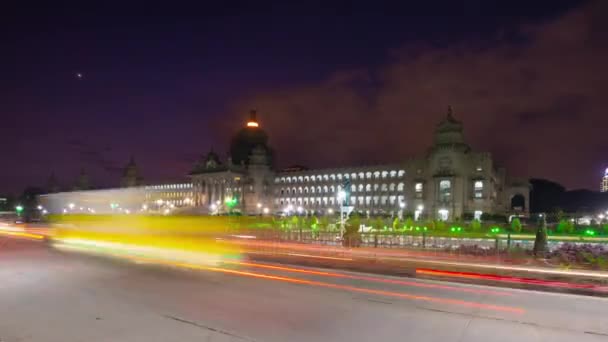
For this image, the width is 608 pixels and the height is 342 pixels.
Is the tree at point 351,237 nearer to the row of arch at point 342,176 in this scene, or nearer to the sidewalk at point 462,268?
the sidewalk at point 462,268

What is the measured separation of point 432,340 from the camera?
31.3ft

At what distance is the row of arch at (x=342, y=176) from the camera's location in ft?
391

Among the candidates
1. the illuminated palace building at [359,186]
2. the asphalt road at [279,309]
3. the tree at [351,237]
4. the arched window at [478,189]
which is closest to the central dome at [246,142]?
the illuminated palace building at [359,186]

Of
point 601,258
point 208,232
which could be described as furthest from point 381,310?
point 208,232

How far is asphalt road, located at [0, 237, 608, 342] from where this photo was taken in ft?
33.0

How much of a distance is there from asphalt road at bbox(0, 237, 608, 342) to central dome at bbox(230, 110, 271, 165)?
14533 cm

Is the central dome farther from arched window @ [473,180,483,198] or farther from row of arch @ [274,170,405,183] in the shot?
arched window @ [473,180,483,198]

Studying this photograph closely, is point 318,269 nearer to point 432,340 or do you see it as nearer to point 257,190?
point 432,340

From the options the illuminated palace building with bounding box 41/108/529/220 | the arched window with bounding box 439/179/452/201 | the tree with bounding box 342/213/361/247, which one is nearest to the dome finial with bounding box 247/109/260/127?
the illuminated palace building with bounding box 41/108/529/220

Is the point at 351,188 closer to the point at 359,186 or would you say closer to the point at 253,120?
the point at 359,186

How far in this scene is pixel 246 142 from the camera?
165 m

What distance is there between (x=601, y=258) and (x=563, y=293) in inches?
347

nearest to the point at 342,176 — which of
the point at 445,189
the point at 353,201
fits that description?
the point at 353,201

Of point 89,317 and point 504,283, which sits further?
point 504,283
